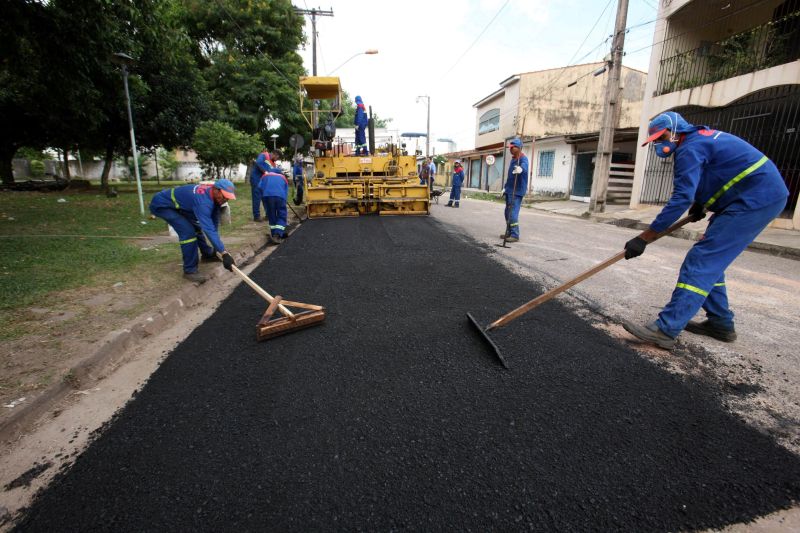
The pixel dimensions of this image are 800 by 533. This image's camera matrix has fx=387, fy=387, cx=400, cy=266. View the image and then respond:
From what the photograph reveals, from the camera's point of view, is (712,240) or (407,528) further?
(712,240)

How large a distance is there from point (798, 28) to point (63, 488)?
42.9ft

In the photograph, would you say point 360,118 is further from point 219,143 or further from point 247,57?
point 247,57

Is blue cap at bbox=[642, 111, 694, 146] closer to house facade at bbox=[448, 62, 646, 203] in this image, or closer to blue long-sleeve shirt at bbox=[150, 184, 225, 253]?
blue long-sleeve shirt at bbox=[150, 184, 225, 253]

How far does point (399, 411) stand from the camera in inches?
79.4

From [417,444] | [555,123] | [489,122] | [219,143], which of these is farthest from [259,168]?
[489,122]

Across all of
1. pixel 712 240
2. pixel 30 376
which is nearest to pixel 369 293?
pixel 30 376

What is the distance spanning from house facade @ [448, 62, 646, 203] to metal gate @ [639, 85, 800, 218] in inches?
226

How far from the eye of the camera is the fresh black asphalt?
144 cm

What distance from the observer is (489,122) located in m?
26.4

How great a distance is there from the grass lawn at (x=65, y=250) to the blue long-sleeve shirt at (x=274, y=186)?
3.60 feet

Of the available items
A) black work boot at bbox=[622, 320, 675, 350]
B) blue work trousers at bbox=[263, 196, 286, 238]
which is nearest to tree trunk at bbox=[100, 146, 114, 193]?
blue work trousers at bbox=[263, 196, 286, 238]

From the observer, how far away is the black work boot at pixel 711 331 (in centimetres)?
282

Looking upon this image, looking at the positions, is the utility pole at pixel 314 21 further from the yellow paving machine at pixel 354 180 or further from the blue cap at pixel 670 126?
the blue cap at pixel 670 126

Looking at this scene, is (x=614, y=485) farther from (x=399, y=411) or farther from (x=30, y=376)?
(x=30, y=376)
